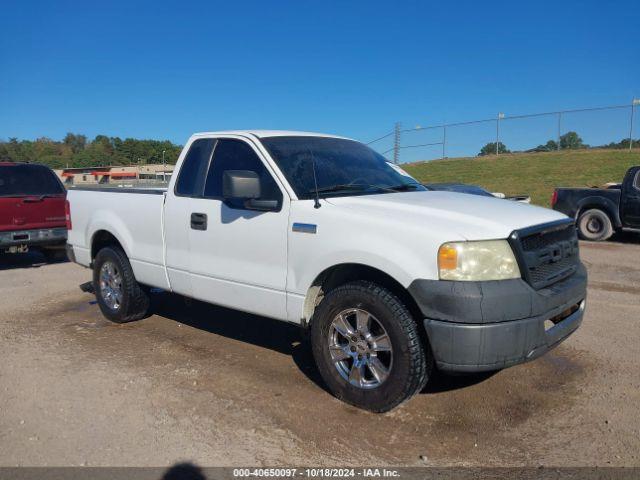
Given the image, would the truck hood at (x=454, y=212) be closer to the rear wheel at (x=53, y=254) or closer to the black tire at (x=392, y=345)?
the black tire at (x=392, y=345)

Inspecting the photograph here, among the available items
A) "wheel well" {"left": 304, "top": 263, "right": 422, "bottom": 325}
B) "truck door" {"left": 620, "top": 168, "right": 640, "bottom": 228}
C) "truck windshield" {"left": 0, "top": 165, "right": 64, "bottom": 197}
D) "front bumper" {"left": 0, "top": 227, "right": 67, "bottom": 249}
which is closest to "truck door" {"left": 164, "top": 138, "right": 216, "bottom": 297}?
"wheel well" {"left": 304, "top": 263, "right": 422, "bottom": 325}

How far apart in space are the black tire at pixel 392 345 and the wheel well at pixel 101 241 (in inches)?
125

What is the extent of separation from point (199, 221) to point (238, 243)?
0.53 m

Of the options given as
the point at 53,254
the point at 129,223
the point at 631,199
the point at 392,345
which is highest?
the point at 129,223

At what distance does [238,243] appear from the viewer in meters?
4.29

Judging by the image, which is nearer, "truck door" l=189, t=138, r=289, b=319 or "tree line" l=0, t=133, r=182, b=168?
"truck door" l=189, t=138, r=289, b=319

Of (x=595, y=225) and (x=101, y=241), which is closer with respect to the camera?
(x=101, y=241)

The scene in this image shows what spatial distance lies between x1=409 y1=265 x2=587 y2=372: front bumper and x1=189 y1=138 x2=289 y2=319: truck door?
1.20 m

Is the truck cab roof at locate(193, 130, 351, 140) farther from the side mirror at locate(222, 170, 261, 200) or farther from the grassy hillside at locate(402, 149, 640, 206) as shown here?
the grassy hillside at locate(402, 149, 640, 206)

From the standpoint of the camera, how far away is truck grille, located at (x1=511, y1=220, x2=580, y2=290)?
329 centimetres

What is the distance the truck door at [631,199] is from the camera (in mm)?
11430

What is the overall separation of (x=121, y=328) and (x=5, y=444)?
8.12ft

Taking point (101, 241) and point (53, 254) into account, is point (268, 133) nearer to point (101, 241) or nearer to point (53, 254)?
point (101, 241)

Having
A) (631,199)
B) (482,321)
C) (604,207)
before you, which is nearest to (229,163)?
(482,321)
